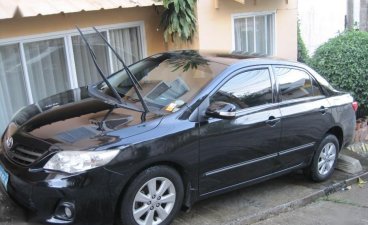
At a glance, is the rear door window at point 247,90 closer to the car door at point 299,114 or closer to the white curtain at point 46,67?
the car door at point 299,114

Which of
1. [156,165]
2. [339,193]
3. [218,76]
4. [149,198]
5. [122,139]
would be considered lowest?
[339,193]

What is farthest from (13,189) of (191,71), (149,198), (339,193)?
(339,193)

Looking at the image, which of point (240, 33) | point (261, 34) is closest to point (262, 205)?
point (240, 33)

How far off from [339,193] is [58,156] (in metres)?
3.96

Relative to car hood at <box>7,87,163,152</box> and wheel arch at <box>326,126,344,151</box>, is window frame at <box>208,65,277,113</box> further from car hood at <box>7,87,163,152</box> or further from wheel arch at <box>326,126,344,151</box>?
wheel arch at <box>326,126,344,151</box>

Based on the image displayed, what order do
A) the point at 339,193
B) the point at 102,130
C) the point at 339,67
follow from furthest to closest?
the point at 339,67 < the point at 339,193 < the point at 102,130

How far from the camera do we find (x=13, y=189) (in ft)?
13.3

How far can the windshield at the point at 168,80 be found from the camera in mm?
4801

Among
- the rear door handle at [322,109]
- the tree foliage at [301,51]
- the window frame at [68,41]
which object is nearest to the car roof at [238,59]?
the rear door handle at [322,109]

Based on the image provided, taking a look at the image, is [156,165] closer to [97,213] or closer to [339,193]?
[97,213]

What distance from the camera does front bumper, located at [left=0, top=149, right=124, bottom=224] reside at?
387 cm

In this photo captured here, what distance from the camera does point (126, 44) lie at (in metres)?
7.81

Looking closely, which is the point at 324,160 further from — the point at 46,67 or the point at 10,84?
the point at 10,84

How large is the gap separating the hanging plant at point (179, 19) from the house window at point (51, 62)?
0.50m
